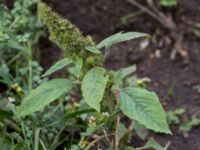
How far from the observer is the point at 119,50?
10.1 ft

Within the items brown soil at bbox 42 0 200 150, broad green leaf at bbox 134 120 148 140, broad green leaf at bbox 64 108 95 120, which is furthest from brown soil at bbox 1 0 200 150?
broad green leaf at bbox 64 108 95 120

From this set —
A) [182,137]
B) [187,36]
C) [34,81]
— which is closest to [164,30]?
[187,36]

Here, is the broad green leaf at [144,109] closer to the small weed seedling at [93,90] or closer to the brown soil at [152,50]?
the small weed seedling at [93,90]

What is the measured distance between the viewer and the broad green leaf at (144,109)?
181 centimetres

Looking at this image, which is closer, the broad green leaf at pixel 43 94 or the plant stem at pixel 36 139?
the broad green leaf at pixel 43 94

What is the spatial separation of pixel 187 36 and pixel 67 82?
1.43 meters

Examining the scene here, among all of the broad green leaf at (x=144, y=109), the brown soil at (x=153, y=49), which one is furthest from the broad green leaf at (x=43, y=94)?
the brown soil at (x=153, y=49)

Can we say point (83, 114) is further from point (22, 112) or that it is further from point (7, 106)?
point (22, 112)

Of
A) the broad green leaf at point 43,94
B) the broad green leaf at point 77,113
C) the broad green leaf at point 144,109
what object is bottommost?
the broad green leaf at point 77,113

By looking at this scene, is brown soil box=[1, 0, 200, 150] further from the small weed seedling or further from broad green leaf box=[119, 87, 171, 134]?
broad green leaf box=[119, 87, 171, 134]

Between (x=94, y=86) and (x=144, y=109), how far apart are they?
0.62 ft

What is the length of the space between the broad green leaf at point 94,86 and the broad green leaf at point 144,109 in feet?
0.37

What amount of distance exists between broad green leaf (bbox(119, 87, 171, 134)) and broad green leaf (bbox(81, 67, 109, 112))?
0.37 feet

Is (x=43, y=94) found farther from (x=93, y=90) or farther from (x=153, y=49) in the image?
(x=153, y=49)
